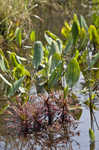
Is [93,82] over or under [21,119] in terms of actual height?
over

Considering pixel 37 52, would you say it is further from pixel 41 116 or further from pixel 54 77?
pixel 41 116

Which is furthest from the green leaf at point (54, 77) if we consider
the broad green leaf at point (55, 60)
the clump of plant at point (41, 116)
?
the clump of plant at point (41, 116)

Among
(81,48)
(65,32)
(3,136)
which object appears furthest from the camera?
(65,32)

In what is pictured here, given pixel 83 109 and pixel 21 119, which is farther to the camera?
pixel 83 109

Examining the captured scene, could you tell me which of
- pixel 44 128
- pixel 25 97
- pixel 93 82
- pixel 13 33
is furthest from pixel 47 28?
pixel 44 128

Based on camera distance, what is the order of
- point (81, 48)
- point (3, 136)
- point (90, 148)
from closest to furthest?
point (90, 148) < point (3, 136) < point (81, 48)

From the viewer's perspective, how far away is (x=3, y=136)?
2957mm

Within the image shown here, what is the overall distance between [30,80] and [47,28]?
402 centimetres

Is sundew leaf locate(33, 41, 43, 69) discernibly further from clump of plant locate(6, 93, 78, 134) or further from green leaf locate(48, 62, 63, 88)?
clump of plant locate(6, 93, 78, 134)

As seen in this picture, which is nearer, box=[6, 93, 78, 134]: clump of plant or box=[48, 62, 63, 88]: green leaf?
box=[6, 93, 78, 134]: clump of plant

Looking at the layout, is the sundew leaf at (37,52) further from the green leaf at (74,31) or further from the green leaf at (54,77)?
the green leaf at (74,31)

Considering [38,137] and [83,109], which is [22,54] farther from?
[38,137]

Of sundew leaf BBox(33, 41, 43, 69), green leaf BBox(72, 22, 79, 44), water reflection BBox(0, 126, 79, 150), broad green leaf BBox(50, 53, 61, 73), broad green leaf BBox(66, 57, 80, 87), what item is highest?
green leaf BBox(72, 22, 79, 44)

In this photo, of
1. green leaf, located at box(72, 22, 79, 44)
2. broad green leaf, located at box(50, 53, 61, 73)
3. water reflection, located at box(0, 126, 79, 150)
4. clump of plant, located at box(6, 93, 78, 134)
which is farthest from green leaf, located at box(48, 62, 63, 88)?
green leaf, located at box(72, 22, 79, 44)
